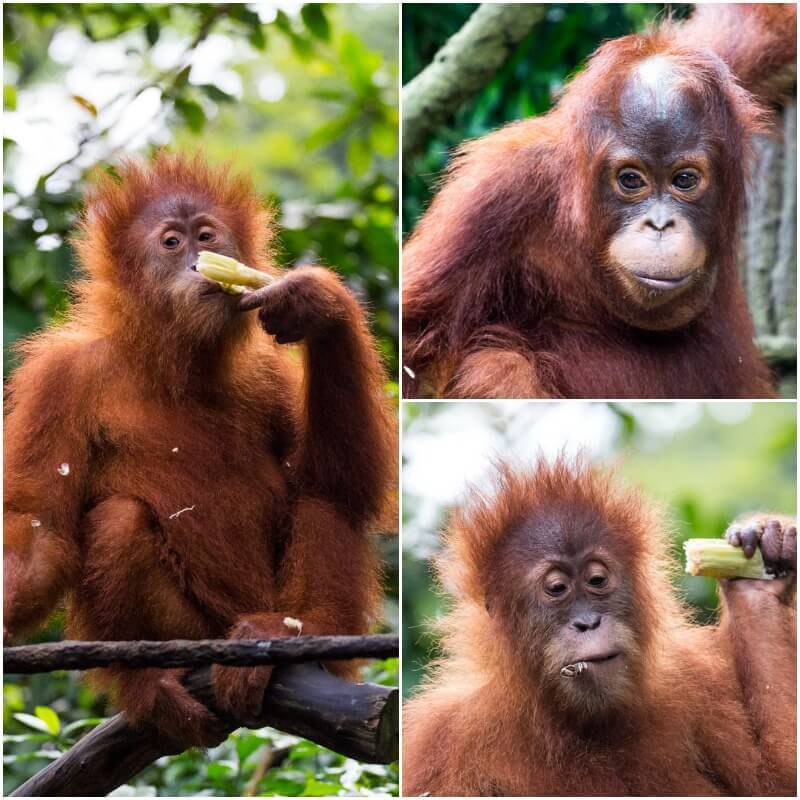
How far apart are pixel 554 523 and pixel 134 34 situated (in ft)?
9.87

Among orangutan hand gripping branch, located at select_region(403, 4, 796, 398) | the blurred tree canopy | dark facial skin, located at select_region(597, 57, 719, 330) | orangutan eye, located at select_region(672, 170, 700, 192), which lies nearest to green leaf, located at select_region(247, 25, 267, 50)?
the blurred tree canopy

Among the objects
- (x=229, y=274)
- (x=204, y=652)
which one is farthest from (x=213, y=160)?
(x=204, y=652)

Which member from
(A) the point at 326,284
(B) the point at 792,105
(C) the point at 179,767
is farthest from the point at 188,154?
(C) the point at 179,767

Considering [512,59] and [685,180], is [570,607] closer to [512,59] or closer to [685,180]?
[685,180]

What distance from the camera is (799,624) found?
2.84m

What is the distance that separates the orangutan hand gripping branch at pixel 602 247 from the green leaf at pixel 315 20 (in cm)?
107

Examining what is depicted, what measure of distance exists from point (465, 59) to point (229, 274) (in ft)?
2.90

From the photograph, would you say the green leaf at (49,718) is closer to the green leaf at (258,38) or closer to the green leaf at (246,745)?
the green leaf at (246,745)

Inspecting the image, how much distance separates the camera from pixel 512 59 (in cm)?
320

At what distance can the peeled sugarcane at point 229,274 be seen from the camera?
9.21 ft

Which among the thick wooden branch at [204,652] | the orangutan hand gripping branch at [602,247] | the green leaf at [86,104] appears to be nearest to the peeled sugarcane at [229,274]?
the orangutan hand gripping branch at [602,247]

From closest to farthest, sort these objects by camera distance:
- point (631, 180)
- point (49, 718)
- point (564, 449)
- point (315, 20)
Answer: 1. point (631, 180)
2. point (564, 449)
3. point (49, 718)
4. point (315, 20)

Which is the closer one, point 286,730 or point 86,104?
point 286,730

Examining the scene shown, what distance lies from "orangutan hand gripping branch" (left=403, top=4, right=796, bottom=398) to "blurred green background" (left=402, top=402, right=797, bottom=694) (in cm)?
10
